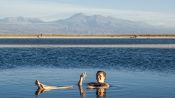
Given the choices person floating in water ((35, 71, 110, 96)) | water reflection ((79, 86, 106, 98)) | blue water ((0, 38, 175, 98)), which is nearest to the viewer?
water reflection ((79, 86, 106, 98))

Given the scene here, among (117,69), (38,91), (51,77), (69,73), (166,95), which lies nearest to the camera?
(166,95)

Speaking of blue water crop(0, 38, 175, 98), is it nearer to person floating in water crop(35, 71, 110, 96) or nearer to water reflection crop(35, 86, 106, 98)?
water reflection crop(35, 86, 106, 98)

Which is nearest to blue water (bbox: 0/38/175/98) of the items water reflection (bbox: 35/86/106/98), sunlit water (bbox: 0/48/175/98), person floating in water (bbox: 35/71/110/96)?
sunlit water (bbox: 0/48/175/98)

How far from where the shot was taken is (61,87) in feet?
120

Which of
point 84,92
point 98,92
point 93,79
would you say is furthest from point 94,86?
point 93,79

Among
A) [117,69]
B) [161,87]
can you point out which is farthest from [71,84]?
[117,69]

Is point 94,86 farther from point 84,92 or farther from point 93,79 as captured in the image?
point 93,79

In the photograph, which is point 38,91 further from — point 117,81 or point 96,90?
point 117,81

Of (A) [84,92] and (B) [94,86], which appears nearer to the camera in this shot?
(A) [84,92]

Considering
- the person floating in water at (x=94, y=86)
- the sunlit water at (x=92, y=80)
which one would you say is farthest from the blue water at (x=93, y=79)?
the person floating in water at (x=94, y=86)

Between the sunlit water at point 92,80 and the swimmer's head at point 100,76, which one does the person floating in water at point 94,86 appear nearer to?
the swimmer's head at point 100,76

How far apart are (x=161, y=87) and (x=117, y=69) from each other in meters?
15.3

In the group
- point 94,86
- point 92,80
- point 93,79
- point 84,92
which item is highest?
point 93,79

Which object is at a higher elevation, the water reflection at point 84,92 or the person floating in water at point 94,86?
the person floating in water at point 94,86
